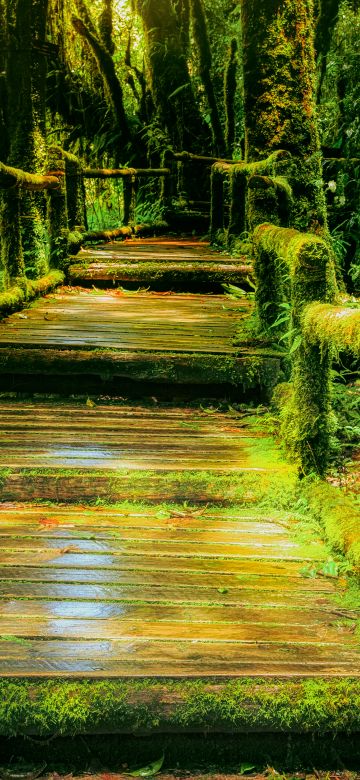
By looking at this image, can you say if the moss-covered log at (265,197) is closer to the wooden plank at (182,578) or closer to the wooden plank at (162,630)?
the wooden plank at (182,578)

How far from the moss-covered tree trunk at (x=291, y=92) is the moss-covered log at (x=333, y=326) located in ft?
12.6

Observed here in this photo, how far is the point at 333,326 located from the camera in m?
3.10

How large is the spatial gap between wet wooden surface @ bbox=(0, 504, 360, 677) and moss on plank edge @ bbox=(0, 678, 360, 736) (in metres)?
0.05

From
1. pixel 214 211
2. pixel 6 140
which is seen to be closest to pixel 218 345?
pixel 214 211

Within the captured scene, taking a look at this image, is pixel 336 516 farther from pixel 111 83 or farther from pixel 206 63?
pixel 206 63

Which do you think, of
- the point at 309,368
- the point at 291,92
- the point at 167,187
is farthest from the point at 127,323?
the point at 167,187

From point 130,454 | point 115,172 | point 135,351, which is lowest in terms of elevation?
point 130,454

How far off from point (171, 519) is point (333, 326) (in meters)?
1.12

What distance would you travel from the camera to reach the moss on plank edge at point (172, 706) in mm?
2061

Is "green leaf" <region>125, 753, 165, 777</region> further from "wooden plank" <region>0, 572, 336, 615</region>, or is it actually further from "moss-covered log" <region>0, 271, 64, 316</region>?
"moss-covered log" <region>0, 271, 64, 316</region>

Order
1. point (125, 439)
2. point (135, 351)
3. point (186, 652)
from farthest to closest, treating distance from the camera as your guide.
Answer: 1. point (135, 351)
2. point (125, 439)
3. point (186, 652)

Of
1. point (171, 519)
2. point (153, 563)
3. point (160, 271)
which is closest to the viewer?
point (153, 563)

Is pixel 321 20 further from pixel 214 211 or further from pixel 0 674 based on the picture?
pixel 0 674

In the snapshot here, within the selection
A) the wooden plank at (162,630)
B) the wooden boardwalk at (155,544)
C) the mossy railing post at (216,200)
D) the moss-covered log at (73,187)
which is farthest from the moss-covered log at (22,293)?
the mossy railing post at (216,200)
